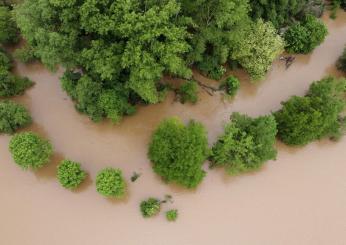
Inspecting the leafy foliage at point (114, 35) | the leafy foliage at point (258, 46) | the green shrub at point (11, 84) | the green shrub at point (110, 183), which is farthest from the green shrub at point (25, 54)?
the leafy foliage at point (258, 46)

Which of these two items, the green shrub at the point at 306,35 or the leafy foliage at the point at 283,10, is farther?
the green shrub at the point at 306,35

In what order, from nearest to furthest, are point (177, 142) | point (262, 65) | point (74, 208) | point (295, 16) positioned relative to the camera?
point (177, 142), point (74, 208), point (262, 65), point (295, 16)

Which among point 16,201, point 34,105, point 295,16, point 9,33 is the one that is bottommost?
point 16,201

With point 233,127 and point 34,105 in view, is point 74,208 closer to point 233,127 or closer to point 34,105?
point 34,105

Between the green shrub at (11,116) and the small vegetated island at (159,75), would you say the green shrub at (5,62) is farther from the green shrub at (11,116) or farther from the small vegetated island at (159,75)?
the green shrub at (11,116)

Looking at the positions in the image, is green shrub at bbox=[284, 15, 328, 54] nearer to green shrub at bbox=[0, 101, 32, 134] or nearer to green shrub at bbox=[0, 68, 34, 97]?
green shrub at bbox=[0, 68, 34, 97]

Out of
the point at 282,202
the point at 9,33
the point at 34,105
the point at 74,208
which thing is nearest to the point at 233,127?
the point at 282,202
